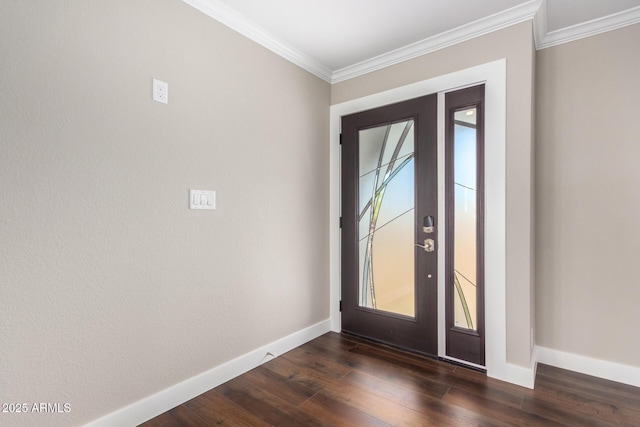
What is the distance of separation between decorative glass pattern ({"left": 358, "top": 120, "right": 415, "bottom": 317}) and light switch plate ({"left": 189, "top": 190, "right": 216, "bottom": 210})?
1432mm

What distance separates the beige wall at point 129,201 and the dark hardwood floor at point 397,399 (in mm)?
309

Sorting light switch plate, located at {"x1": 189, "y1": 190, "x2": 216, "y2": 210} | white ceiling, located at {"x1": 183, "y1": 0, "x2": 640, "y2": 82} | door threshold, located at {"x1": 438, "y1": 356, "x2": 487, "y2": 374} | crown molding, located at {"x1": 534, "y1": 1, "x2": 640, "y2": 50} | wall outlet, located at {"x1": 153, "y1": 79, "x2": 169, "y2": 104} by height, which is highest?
white ceiling, located at {"x1": 183, "y1": 0, "x2": 640, "y2": 82}

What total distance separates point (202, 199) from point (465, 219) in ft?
6.39

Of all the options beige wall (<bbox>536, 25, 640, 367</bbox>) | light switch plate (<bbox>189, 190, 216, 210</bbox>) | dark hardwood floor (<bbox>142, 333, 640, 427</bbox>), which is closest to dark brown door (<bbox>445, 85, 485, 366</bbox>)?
dark hardwood floor (<bbox>142, 333, 640, 427</bbox>)

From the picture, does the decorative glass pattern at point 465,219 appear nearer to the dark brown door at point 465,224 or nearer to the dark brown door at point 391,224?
the dark brown door at point 465,224

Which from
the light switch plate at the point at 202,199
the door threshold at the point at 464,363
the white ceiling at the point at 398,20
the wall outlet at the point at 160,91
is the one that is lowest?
the door threshold at the point at 464,363

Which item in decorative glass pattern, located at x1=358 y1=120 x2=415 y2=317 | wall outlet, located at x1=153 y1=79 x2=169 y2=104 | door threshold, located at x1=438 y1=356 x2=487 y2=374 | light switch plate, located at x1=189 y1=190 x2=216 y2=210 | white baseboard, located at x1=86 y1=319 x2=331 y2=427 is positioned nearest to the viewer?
white baseboard, located at x1=86 y1=319 x2=331 y2=427

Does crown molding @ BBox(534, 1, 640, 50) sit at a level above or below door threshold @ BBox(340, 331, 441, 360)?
above

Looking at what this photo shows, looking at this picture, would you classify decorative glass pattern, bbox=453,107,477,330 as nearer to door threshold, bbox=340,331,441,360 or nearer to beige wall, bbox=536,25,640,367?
door threshold, bbox=340,331,441,360

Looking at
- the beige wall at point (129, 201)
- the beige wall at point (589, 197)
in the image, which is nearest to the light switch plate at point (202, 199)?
the beige wall at point (129, 201)

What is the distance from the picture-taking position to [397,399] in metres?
1.95

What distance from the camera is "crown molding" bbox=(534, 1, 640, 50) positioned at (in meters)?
2.13

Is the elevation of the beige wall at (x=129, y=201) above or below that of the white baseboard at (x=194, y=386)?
above

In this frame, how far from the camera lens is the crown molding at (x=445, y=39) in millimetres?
2107
